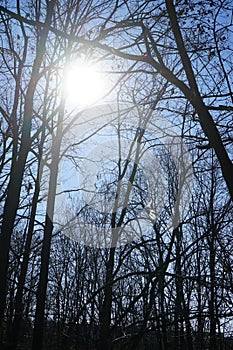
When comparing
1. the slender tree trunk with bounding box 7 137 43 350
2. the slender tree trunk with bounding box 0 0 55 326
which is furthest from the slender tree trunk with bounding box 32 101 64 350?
the slender tree trunk with bounding box 7 137 43 350

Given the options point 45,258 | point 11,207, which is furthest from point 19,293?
point 11,207

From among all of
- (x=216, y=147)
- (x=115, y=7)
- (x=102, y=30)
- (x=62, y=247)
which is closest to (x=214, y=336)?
(x=216, y=147)

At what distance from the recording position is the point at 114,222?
8648mm

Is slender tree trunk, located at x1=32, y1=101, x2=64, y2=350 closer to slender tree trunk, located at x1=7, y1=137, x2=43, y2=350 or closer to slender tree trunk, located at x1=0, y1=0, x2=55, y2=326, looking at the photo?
slender tree trunk, located at x1=0, y1=0, x2=55, y2=326

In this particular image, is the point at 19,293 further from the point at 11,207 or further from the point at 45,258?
the point at 11,207

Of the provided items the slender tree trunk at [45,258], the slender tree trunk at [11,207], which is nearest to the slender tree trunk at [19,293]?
the slender tree trunk at [45,258]

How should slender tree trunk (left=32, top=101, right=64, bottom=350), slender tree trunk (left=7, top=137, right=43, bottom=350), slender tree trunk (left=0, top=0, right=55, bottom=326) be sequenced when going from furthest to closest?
slender tree trunk (left=7, top=137, right=43, bottom=350)
slender tree trunk (left=32, top=101, right=64, bottom=350)
slender tree trunk (left=0, top=0, right=55, bottom=326)

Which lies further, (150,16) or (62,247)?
(62,247)

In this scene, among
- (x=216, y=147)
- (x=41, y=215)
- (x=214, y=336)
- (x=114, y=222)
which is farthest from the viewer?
(x=41, y=215)

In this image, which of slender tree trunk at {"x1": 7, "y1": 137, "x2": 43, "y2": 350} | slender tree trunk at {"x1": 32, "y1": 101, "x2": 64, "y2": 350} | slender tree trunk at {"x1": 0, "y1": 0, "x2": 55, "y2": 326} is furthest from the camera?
slender tree trunk at {"x1": 7, "y1": 137, "x2": 43, "y2": 350}

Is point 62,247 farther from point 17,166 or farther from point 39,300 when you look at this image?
point 17,166

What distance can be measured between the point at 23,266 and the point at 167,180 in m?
5.09

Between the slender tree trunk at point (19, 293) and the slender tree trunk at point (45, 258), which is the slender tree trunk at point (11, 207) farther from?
the slender tree trunk at point (19, 293)

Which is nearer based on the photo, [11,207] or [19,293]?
[11,207]
